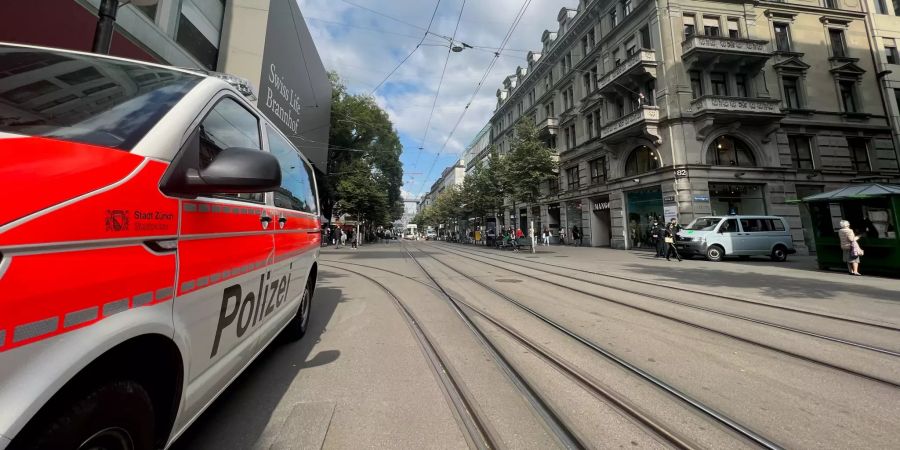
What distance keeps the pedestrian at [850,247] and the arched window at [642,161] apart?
11.1m

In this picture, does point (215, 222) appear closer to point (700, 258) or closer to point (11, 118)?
point (11, 118)

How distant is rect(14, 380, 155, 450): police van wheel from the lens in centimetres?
101

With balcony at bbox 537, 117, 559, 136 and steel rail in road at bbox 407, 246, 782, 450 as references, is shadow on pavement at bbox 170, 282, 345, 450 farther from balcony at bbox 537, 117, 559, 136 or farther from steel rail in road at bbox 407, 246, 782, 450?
balcony at bbox 537, 117, 559, 136

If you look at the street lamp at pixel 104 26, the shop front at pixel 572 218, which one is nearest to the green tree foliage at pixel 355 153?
the shop front at pixel 572 218

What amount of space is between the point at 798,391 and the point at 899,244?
11.4m

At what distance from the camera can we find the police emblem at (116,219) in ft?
4.00

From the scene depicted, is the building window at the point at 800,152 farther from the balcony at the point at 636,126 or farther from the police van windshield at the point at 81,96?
the police van windshield at the point at 81,96

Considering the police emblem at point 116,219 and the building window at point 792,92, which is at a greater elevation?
the building window at point 792,92

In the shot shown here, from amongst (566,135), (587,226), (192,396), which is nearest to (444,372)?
(192,396)

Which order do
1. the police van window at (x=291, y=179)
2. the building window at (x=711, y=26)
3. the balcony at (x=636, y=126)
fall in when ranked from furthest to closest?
the building window at (x=711, y=26), the balcony at (x=636, y=126), the police van window at (x=291, y=179)

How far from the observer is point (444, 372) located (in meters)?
3.44

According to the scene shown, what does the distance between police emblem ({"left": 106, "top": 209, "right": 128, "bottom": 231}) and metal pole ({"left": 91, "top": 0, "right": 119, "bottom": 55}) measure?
2950mm

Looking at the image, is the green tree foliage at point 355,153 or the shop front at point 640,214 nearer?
the shop front at point 640,214

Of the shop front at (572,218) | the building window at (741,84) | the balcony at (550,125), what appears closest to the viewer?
the building window at (741,84)
